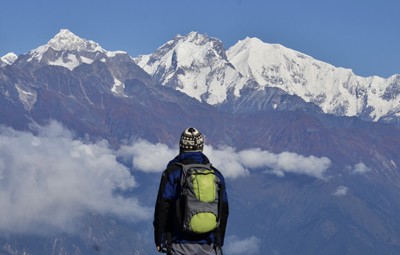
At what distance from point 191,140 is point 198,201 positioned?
131 cm

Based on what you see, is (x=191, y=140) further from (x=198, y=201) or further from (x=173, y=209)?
(x=173, y=209)

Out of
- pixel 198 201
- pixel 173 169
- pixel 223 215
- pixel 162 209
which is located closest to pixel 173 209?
pixel 162 209

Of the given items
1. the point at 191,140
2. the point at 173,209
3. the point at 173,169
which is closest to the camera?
the point at 173,209

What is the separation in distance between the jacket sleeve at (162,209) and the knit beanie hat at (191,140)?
74 cm

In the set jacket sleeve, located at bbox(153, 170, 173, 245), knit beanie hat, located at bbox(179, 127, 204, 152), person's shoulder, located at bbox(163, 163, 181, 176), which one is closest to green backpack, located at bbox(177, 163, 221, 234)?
person's shoulder, located at bbox(163, 163, 181, 176)

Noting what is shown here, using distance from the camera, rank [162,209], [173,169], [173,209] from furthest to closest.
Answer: [173,169], [173,209], [162,209]

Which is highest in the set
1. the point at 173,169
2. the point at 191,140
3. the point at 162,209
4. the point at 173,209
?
the point at 191,140

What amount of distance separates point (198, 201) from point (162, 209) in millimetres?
722

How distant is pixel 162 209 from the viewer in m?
18.7

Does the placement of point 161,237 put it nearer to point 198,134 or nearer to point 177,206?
point 177,206

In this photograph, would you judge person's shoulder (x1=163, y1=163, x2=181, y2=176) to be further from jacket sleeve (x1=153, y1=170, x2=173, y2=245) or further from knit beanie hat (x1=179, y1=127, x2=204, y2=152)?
knit beanie hat (x1=179, y1=127, x2=204, y2=152)

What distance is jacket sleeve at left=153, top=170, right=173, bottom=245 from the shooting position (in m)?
18.6

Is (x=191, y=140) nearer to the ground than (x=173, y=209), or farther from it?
farther from it

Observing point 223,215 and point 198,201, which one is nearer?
point 198,201
